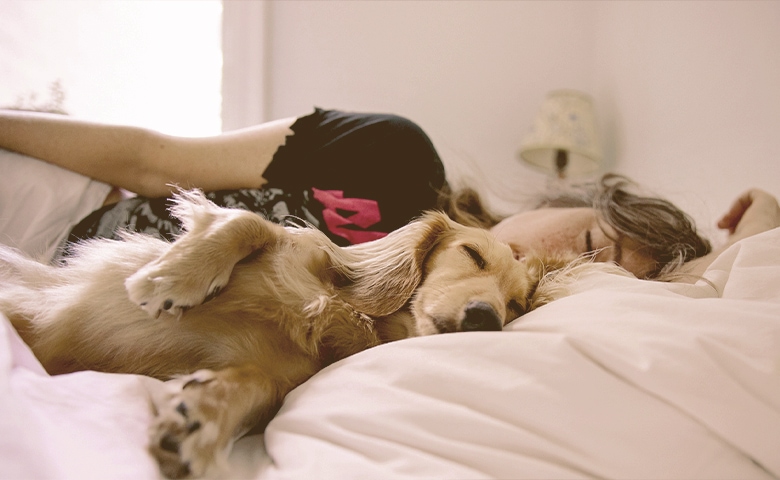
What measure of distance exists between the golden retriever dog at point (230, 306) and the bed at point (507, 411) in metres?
0.15

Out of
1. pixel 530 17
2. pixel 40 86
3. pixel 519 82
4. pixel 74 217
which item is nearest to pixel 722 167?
pixel 519 82

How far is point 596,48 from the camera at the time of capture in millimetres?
4305

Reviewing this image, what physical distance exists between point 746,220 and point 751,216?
20 millimetres

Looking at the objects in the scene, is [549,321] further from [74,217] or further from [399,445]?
[74,217]

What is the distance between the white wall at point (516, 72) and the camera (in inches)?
110

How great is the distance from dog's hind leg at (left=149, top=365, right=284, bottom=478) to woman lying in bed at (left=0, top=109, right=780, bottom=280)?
81cm

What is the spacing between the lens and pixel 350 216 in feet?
6.07

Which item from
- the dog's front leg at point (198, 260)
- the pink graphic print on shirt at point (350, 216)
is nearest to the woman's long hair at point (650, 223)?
the pink graphic print on shirt at point (350, 216)

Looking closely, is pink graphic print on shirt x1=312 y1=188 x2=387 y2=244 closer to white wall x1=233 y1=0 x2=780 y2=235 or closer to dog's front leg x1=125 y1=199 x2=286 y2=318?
dog's front leg x1=125 y1=199 x2=286 y2=318

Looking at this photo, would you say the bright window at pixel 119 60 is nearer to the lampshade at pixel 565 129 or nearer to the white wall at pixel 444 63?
the white wall at pixel 444 63

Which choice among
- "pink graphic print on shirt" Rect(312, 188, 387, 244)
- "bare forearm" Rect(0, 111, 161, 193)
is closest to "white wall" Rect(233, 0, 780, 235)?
"pink graphic print on shirt" Rect(312, 188, 387, 244)

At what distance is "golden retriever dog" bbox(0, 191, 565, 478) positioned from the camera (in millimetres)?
999

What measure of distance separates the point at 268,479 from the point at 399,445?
0.62 ft

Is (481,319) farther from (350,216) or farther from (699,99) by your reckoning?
(699,99)
